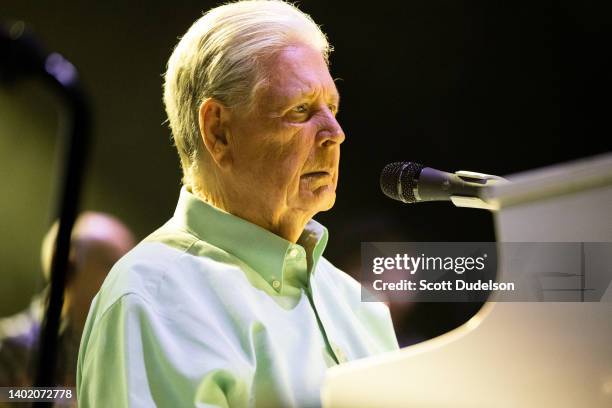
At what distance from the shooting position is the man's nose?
5.46 feet

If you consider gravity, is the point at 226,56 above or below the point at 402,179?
above

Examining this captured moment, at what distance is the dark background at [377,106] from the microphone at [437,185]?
2.33ft

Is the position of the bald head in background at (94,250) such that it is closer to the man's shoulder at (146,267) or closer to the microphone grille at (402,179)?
the man's shoulder at (146,267)

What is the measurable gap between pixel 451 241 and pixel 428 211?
117mm

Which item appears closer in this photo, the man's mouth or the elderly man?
the elderly man

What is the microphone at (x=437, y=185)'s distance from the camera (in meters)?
1.37

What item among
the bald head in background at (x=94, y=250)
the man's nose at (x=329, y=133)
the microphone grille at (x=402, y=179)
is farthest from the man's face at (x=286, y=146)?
the bald head in background at (x=94, y=250)

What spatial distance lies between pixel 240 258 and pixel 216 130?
287 mm

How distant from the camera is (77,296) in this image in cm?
222

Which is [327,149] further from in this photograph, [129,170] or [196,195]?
[129,170]

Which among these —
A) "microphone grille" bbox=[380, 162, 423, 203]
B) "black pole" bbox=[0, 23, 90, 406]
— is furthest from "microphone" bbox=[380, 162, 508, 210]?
"black pole" bbox=[0, 23, 90, 406]

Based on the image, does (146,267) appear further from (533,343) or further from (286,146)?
(533,343)

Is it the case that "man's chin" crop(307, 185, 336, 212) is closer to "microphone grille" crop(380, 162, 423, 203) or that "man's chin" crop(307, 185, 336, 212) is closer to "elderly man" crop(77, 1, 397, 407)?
"elderly man" crop(77, 1, 397, 407)

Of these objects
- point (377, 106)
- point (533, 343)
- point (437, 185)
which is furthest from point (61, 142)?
point (377, 106)
